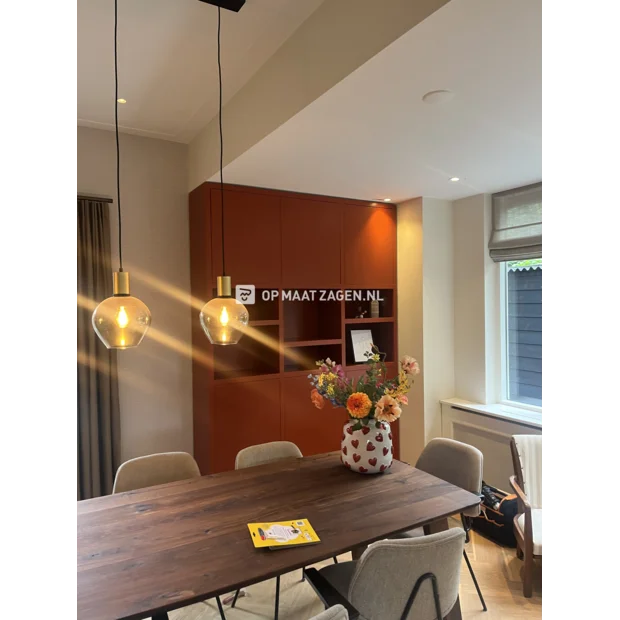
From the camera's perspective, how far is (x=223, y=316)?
190 centimetres

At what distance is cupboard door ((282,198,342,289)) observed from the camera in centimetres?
349

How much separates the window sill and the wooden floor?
0.88m

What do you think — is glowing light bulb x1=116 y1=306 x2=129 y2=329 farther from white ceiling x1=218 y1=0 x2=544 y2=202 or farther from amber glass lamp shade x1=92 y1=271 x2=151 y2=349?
white ceiling x1=218 y1=0 x2=544 y2=202

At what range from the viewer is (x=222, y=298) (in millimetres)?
1938

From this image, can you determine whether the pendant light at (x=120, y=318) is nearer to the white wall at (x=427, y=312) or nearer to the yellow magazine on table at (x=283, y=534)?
the yellow magazine on table at (x=283, y=534)

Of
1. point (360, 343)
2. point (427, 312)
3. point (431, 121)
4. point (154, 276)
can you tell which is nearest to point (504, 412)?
point (427, 312)

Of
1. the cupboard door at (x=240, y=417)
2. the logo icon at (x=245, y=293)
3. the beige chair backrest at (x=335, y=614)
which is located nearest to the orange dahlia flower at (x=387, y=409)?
the beige chair backrest at (x=335, y=614)

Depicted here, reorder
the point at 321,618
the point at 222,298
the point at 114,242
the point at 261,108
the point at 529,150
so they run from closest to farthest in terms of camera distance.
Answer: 1. the point at 321,618
2. the point at 222,298
3. the point at 261,108
4. the point at 529,150
5. the point at 114,242

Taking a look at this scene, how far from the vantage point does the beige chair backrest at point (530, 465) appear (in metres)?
2.74
